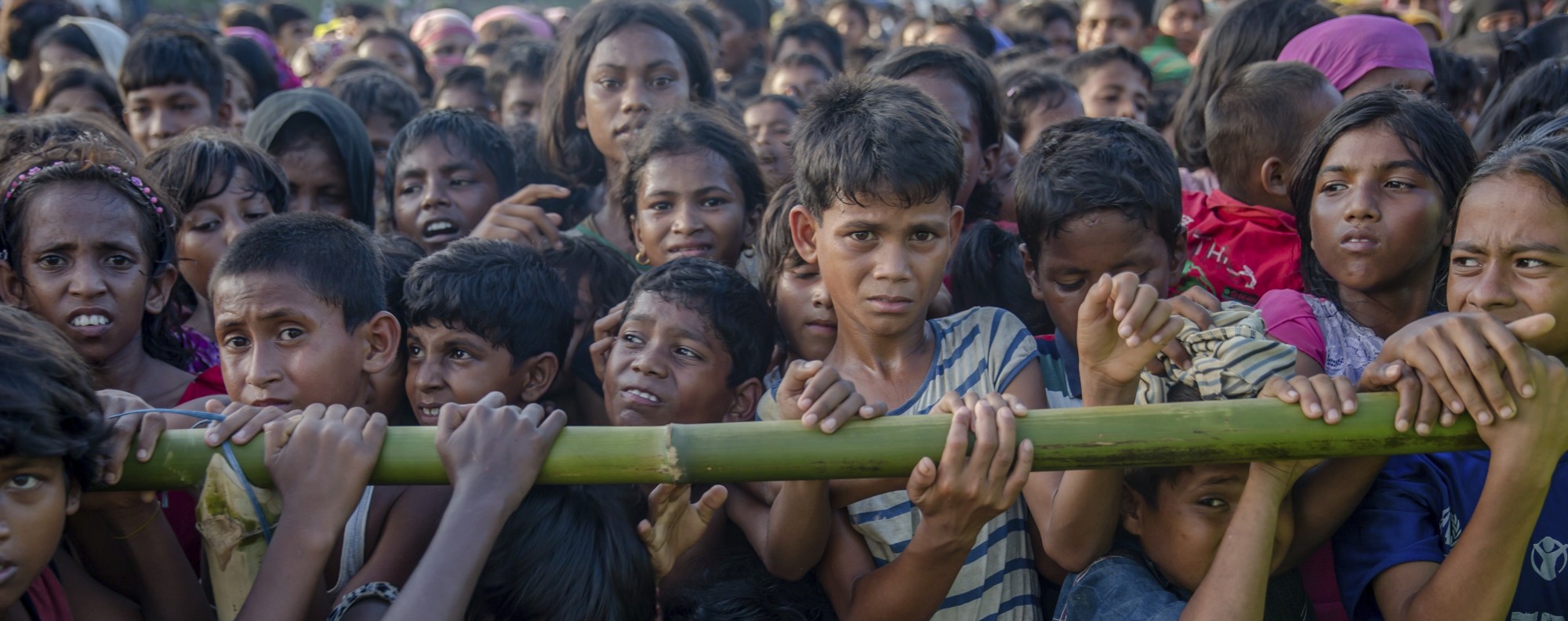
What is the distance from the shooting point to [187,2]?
19.3 metres

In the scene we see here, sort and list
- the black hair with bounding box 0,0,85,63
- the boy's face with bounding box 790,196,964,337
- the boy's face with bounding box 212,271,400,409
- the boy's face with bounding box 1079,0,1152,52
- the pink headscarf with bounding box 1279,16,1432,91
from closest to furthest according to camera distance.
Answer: the boy's face with bounding box 790,196,964,337
the boy's face with bounding box 212,271,400,409
the pink headscarf with bounding box 1279,16,1432,91
the black hair with bounding box 0,0,85,63
the boy's face with bounding box 1079,0,1152,52

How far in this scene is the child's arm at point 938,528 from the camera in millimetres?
2143

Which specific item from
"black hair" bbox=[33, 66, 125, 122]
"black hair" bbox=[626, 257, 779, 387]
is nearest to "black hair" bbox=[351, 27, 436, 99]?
"black hair" bbox=[33, 66, 125, 122]

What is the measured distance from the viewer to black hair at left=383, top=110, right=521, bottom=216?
15.9 ft

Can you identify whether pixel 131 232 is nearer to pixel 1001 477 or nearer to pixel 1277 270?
pixel 1001 477

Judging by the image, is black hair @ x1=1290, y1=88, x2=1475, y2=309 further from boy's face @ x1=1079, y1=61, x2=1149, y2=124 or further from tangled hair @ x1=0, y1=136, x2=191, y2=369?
tangled hair @ x1=0, y1=136, x2=191, y2=369

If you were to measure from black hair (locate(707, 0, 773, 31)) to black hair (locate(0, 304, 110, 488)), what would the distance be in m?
7.57

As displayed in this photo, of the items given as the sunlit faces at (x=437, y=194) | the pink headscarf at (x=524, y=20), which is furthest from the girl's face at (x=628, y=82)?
the pink headscarf at (x=524, y=20)

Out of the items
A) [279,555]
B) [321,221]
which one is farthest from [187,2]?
[279,555]

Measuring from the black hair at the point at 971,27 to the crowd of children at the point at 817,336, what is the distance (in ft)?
9.10

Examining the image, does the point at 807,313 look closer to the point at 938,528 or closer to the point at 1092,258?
the point at 1092,258

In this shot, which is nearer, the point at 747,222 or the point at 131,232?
the point at 131,232

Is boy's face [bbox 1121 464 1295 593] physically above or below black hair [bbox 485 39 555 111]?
below

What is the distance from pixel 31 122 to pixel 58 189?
1.07 meters
